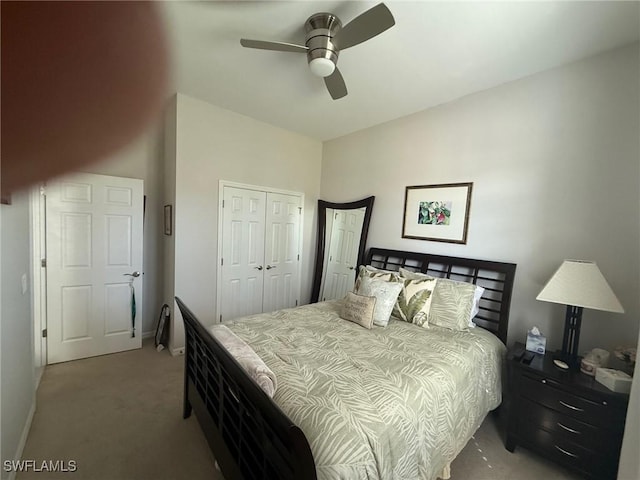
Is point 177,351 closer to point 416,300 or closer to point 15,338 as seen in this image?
point 15,338

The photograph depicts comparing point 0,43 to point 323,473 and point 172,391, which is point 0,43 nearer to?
point 323,473

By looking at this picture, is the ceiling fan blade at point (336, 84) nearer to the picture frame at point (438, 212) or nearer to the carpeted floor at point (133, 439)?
the picture frame at point (438, 212)

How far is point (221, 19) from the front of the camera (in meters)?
1.78

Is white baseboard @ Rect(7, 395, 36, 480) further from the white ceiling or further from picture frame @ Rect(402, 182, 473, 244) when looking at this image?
picture frame @ Rect(402, 182, 473, 244)

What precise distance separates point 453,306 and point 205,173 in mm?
2747

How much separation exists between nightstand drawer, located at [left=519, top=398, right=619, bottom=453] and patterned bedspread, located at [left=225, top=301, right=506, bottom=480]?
0.20 m

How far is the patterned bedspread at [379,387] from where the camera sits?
111 cm

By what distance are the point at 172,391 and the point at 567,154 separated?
3636mm

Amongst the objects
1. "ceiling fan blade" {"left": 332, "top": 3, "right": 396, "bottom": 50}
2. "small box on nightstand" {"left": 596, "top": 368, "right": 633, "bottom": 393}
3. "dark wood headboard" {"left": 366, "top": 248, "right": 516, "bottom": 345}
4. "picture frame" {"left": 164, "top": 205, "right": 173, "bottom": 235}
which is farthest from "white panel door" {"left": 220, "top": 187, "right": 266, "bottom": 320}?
"small box on nightstand" {"left": 596, "top": 368, "right": 633, "bottom": 393}

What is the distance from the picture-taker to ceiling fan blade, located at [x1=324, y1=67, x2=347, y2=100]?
197cm

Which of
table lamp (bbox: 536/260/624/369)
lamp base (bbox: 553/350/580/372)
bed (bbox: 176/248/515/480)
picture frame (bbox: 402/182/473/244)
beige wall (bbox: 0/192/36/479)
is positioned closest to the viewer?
bed (bbox: 176/248/515/480)

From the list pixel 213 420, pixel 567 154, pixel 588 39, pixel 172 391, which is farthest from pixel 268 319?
pixel 588 39

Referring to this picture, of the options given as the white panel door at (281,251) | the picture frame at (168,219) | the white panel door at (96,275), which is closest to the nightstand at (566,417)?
the white panel door at (281,251)

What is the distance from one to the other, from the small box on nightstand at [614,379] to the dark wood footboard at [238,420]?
1834 mm
